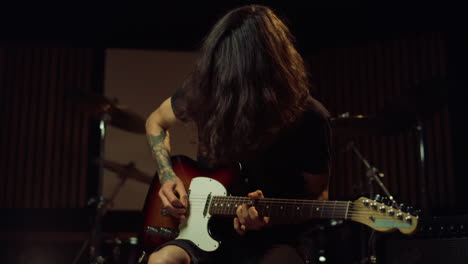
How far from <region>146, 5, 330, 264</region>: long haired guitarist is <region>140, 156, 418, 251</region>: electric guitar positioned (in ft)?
0.10

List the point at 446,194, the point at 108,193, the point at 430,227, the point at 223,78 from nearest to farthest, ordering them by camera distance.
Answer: the point at 223,78 → the point at 430,227 → the point at 446,194 → the point at 108,193

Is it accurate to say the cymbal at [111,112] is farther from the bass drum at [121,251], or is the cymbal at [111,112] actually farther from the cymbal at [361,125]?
the cymbal at [361,125]

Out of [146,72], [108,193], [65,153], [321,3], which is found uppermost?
[321,3]

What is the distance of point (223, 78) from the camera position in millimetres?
2039

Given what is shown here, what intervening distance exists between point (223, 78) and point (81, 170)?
383 centimetres

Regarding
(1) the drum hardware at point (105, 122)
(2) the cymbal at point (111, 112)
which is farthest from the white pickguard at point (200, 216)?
(2) the cymbal at point (111, 112)

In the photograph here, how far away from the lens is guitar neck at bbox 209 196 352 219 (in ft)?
5.64

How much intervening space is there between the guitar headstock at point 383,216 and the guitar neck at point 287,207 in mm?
35

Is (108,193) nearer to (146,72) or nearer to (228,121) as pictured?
(146,72)

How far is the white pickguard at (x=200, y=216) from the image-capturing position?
75.2 inches

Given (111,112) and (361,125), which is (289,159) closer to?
(361,125)

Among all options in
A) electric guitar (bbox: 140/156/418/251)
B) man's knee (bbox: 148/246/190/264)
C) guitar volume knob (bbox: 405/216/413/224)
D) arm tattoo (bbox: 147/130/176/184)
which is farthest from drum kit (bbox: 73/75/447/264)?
guitar volume knob (bbox: 405/216/413/224)

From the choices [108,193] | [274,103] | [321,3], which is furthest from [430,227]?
[108,193]

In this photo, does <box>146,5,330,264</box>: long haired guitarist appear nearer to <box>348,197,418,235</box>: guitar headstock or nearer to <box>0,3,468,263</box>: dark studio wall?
<box>348,197,418,235</box>: guitar headstock
